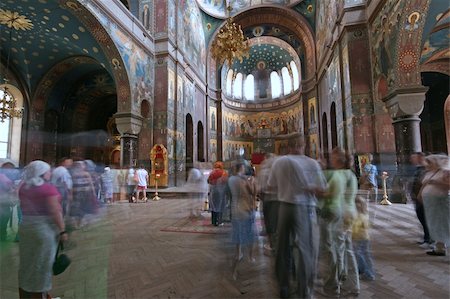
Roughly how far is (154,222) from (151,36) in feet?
36.4

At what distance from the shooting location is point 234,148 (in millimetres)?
24984

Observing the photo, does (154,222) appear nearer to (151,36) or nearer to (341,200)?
(341,200)

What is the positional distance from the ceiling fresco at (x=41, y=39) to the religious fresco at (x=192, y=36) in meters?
5.89

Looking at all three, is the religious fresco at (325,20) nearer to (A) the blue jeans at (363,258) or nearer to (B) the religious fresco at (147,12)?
(B) the religious fresco at (147,12)

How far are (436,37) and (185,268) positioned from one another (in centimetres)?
1357

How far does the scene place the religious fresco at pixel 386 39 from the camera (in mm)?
8000

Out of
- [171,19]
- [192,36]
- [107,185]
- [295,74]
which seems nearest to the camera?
[107,185]

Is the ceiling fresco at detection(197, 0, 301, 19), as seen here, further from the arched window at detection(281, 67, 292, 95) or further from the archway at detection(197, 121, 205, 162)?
the archway at detection(197, 121, 205, 162)

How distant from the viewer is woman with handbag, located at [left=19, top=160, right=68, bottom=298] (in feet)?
6.80

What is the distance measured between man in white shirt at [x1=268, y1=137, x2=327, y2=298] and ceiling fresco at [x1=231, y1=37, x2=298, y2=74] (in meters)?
23.0

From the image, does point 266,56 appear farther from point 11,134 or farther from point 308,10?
point 11,134

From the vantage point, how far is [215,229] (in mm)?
5426

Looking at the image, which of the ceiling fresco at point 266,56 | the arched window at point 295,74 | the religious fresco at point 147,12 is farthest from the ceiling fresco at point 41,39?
the arched window at point 295,74

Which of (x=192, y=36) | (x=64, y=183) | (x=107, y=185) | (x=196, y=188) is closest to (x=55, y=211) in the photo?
(x=64, y=183)
